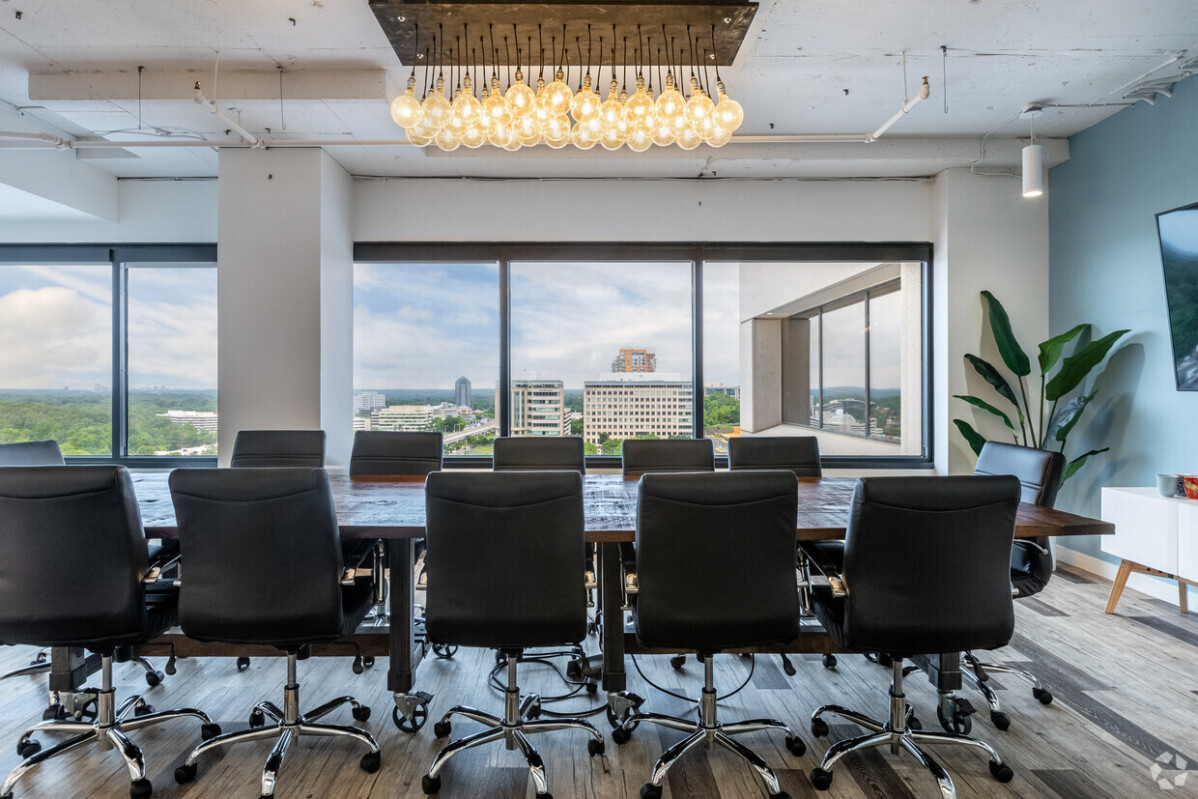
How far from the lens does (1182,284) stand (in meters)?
3.57

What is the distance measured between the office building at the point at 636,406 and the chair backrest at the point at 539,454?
6.09 feet

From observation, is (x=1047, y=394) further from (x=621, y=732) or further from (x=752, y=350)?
(x=621, y=732)

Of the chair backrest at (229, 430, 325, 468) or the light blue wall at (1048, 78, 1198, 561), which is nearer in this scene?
the chair backrest at (229, 430, 325, 468)

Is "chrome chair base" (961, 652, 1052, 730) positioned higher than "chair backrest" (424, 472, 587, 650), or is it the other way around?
"chair backrest" (424, 472, 587, 650)

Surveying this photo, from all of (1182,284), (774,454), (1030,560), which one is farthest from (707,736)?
(1182,284)

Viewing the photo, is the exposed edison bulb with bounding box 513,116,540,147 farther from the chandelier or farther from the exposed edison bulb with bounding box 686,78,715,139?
the exposed edison bulb with bounding box 686,78,715,139

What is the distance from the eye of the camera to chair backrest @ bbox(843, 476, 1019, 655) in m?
1.87

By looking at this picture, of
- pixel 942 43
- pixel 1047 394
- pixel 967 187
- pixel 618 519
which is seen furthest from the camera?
pixel 967 187

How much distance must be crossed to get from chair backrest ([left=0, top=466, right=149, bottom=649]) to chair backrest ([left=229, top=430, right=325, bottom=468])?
1.45 meters

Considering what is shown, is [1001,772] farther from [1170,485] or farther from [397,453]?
[397,453]

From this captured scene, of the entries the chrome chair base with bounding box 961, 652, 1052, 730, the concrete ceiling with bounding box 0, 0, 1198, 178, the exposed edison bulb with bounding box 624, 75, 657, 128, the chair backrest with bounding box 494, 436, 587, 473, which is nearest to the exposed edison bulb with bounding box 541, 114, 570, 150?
the exposed edison bulb with bounding box 624, 75, 657, 128

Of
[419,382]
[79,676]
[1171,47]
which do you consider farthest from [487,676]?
[1171,47]

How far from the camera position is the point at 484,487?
1897mm

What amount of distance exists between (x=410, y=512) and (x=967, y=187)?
186 inches
